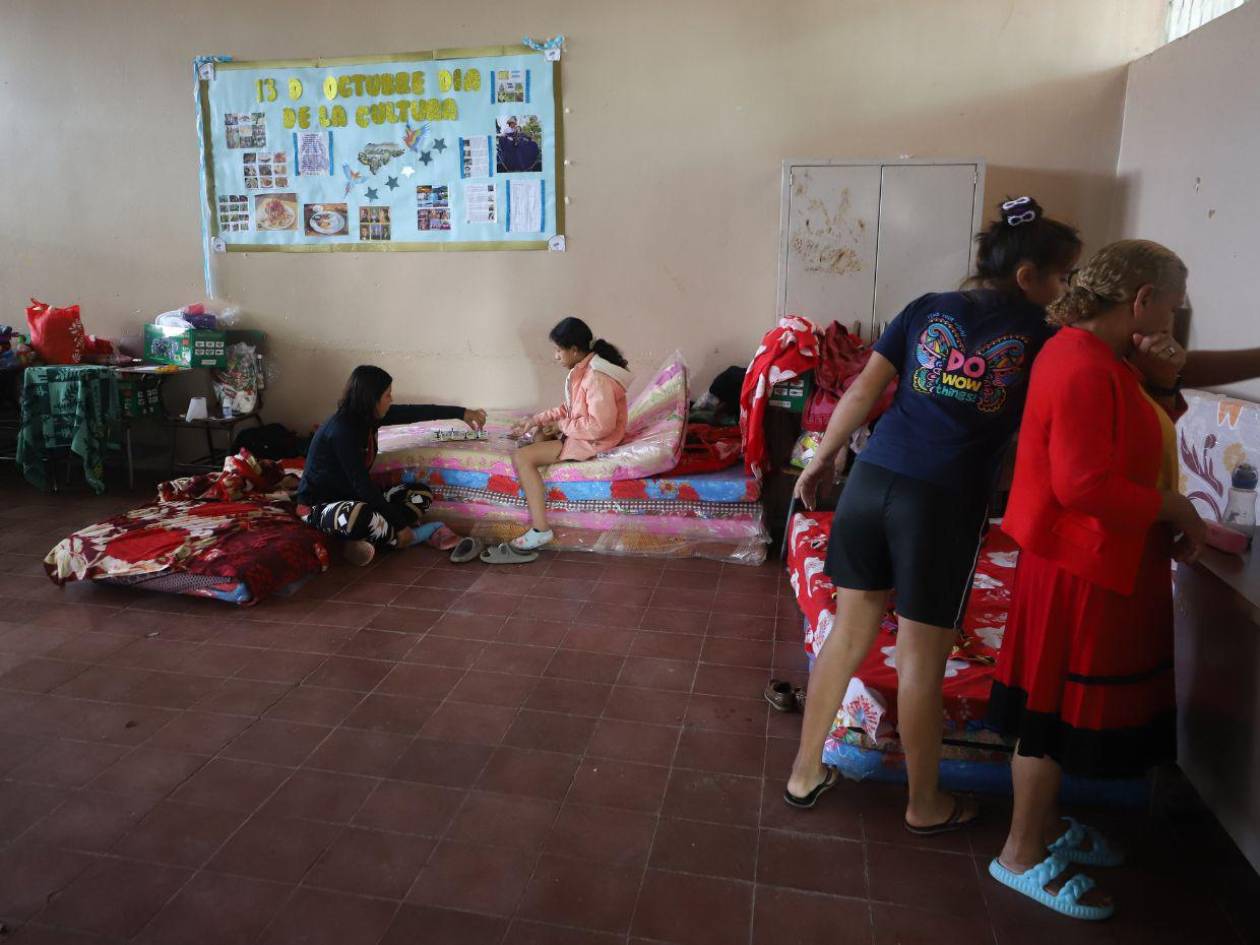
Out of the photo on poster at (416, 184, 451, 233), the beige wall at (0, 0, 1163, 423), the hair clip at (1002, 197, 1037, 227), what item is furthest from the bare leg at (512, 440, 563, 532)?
the hair clip at (1002, 197, 1037, 227)

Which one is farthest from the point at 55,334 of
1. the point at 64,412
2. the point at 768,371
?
the point at 768,371

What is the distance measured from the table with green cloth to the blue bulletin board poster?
45.1 inches

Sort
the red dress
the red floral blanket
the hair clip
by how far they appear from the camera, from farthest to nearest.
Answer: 1. the red floral blanket
2. the hair clip
3. the red dress

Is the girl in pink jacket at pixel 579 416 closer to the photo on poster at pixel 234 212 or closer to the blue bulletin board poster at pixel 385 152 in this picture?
the blue bulletin board poster at pixel 385 152

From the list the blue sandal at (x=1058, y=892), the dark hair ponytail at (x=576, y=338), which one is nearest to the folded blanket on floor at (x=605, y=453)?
the dark hair ponytail at (x=576, y=338)

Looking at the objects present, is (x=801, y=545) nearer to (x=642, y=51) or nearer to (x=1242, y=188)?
(x=1242, y=188)

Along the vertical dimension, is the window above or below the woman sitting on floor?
above

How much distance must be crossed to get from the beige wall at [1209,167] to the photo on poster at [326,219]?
4214 mm

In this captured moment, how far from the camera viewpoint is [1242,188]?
3051mm

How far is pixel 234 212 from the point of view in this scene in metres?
5.30

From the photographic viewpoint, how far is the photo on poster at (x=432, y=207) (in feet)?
16.4

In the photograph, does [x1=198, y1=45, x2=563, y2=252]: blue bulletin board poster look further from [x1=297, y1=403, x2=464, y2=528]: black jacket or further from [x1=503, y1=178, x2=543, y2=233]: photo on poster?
[x1=297, y1=403, x2=464, y2=528]: black jacket

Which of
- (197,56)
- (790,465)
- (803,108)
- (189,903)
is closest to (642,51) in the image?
(803,108)

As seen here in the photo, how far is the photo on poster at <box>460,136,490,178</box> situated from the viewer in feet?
16.0
